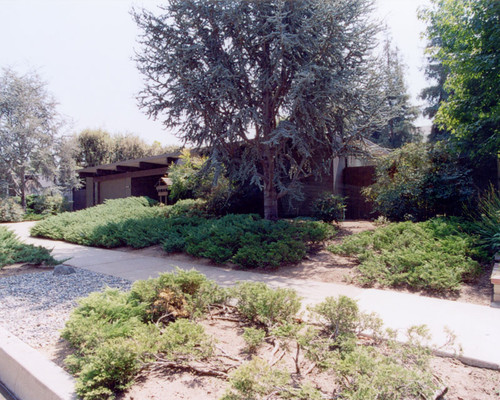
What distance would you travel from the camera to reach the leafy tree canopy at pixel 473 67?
791 centimetres

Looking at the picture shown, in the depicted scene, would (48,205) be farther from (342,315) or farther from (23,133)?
(342,315)

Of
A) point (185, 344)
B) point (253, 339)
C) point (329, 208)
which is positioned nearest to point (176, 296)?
point (185, 344)

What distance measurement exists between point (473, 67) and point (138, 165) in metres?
16.8

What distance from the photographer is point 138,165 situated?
2028 cm

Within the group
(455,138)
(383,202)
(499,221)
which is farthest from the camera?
(383,202)

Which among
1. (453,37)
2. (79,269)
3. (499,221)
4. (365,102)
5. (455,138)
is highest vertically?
(453,37)

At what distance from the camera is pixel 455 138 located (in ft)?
29.9

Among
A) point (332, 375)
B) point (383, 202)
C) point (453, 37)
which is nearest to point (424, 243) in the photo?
point (383, 202)

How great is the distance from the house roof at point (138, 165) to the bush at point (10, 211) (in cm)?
446

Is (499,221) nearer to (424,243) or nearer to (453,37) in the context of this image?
(424,243)

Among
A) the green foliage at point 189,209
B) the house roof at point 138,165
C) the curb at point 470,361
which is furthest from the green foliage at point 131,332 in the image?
the house roof at point 138,165

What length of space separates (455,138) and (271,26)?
5617 millimetres

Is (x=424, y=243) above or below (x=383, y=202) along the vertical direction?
below

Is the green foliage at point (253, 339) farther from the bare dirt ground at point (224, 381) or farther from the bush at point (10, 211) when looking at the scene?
the bush at point (10, 211)
